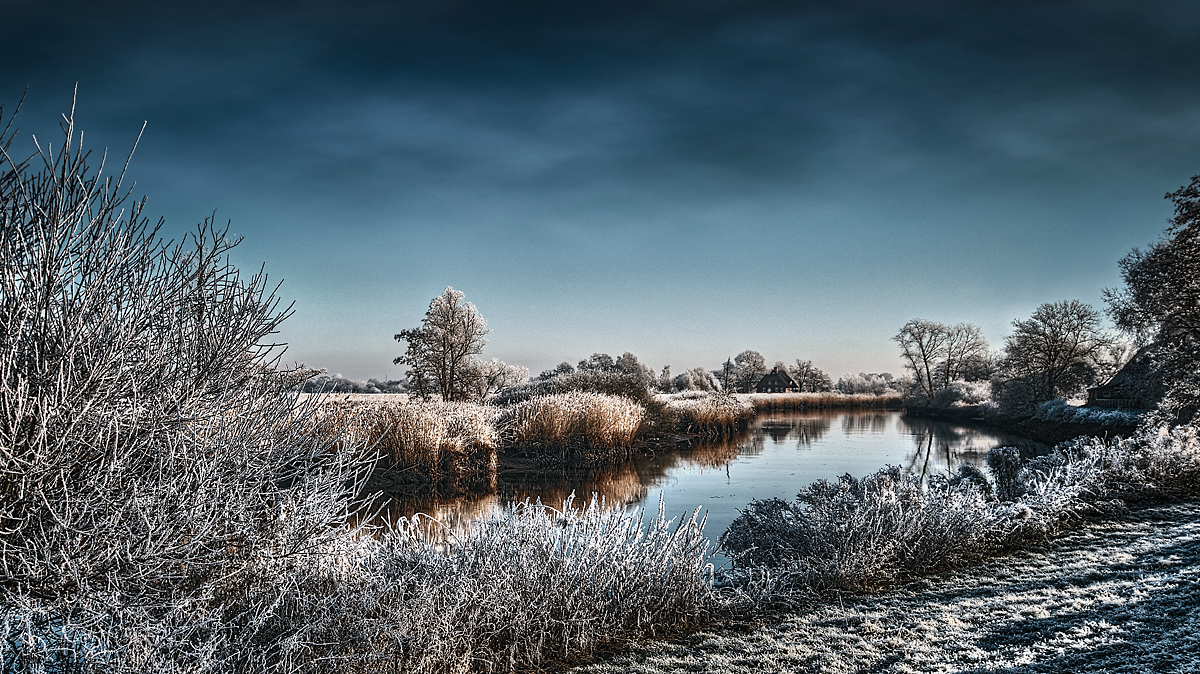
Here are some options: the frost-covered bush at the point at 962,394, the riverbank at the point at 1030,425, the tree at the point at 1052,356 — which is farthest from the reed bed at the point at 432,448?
the frost-covered bush at the point at 962,394

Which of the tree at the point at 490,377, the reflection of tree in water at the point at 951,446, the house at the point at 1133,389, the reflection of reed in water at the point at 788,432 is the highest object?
the tree at the point at 490,377

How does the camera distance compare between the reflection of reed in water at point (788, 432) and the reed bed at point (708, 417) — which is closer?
the reflection of reed in water at point (788, 432)

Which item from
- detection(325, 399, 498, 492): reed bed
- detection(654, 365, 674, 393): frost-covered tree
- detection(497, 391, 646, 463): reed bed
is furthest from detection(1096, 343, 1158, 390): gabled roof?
detection(654, 365, 674, 393): frost-covered tree

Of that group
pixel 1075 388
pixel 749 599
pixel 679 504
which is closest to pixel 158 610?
pixel 749 599

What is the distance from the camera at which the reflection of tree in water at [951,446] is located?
1524cm

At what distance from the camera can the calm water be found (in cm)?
1058

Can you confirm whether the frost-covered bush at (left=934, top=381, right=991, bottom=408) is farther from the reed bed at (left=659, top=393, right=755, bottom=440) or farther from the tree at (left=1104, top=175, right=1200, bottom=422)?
the tree at (left=1104, top=175, right=1200, bottom=422)

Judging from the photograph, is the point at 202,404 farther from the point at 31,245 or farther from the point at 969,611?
the point at 969,611

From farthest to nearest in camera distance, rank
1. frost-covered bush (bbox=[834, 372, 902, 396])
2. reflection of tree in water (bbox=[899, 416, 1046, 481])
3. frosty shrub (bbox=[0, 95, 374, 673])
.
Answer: frost-covered bush (bbox=[834, 372, 902, 396]) → reflection of tree in water (bbox=[899, 416, 1046, 481]) → frosty shrub (bbox=[0, 95, 374, 673])

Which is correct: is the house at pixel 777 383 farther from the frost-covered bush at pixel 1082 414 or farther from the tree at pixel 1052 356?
the frost-covered bush at pixel 1082 414

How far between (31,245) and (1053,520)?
Result: 7854 millimetres

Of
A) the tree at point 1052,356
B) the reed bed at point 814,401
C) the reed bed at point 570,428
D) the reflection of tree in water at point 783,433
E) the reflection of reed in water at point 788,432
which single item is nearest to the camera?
the reed bed at point 570,428

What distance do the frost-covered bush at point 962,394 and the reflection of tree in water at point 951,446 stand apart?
737 cm

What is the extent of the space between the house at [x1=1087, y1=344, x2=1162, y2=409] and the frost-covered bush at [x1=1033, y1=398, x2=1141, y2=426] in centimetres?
57
